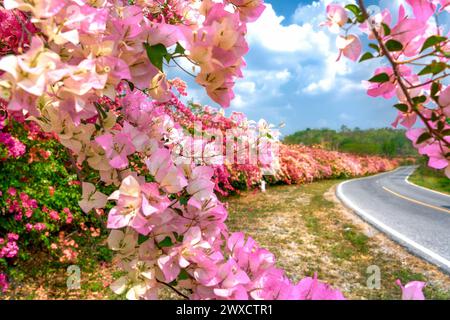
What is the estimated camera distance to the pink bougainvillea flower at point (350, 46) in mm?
825

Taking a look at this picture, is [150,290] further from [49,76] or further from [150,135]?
[49,76]

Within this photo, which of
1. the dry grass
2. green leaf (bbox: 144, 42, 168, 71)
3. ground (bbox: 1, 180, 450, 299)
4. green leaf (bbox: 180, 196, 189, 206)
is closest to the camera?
green leaf (bbox: 144, 42, 168, 71)

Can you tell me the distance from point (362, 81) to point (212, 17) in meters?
0.39

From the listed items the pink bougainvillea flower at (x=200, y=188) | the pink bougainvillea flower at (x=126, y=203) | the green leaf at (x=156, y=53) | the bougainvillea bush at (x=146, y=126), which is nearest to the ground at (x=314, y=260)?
the bougainvillea bush at (x=146, y=126)

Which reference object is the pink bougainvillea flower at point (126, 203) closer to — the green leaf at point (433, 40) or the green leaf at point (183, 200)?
the green leaf at point (183, 200)

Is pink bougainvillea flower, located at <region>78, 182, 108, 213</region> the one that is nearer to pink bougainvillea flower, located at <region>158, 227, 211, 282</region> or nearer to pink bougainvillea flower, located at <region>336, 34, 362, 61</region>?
pink bougainvillea flower, located at <region>158, 227, 211, 282</region>

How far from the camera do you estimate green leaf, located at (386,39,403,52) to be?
2.43 feet

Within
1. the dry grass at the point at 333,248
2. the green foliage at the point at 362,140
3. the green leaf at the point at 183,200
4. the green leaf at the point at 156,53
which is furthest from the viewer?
the green foliage at the point at 362,140

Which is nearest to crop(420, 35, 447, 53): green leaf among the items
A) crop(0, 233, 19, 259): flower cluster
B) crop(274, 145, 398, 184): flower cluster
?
crop(0, 233, 19, 259): flower cluster

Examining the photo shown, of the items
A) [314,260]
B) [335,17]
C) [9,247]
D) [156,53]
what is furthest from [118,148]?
[314,260]

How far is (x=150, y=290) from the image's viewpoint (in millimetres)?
1060

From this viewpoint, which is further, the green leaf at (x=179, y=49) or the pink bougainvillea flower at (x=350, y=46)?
the green leaf at (x=179, y=49)

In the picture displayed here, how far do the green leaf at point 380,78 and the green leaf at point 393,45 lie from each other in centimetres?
6

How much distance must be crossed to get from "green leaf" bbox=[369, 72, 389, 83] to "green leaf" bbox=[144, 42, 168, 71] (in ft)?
1.57
